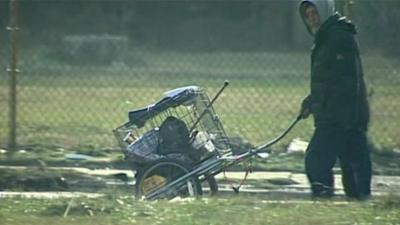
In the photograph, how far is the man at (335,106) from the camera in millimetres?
8930

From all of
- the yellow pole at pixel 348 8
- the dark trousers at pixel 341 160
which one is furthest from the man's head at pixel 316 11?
the yellow pole at pixel 348 8

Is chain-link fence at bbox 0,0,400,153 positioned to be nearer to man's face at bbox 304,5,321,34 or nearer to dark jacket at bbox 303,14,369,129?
man's face at bbox 304,5,321,34

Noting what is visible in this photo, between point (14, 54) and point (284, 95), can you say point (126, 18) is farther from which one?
point (14, 54)

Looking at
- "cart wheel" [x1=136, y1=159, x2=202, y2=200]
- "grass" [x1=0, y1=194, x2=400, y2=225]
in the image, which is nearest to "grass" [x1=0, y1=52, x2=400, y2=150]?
"cart wheel" [x1=136, y1=159, x2=202, y2=200]

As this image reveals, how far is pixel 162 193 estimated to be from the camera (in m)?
9.11

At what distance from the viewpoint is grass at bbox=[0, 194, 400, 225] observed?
7.40 m

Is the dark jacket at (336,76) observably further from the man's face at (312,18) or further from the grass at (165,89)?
the grass at (165,89)

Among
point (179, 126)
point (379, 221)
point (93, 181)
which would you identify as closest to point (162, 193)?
point (179, 126)

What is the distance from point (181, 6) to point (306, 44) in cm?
787

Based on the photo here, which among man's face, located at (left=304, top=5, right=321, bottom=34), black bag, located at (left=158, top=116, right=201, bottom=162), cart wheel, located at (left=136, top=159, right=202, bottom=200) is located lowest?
cart wheel, located at (left=136, top=159, right=202, bottom=200)

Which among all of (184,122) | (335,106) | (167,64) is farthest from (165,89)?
(335,106)

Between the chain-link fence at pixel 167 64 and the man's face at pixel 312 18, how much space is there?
8.63 feet

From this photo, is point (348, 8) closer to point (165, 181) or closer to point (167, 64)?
point (165, 181)

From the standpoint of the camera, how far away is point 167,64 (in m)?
22.0
